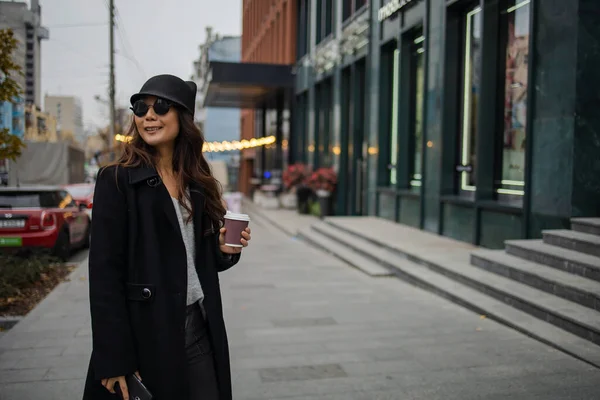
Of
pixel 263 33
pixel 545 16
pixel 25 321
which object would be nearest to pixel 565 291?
pixel 545 16

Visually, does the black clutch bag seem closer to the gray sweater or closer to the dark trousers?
the dark trousers

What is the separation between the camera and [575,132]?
7988 millimetres

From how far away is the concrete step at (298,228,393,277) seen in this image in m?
9.80

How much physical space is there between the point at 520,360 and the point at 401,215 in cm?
889

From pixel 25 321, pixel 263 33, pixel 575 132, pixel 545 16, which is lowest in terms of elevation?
pixel 25 321

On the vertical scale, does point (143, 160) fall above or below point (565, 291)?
above

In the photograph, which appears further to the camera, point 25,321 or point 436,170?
point 436,170

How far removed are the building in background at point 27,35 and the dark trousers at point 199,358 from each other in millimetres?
6961

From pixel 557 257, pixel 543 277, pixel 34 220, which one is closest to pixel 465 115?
pixel 557 257

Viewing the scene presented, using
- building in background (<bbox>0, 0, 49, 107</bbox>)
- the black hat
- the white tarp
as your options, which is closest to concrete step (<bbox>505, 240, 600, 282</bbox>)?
the black hat

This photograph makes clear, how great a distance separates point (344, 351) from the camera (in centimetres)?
555

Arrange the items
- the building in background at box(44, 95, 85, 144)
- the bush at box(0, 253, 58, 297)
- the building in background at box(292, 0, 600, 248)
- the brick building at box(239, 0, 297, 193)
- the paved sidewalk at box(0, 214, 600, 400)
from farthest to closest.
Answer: the building in background at box(44, 95, 85, 144) → the brick building at box(239, 0, 297, 193) → the building in background at box(292, 0, 600, 248) → the bush at box(0, 253, 58, 297) → the paved sidewalk at box(0, 214, 600, 400)

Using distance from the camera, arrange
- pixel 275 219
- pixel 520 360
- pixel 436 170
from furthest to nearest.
→ 1. pixel 275 219
2. pixel 436 170
3. pixel 520 360

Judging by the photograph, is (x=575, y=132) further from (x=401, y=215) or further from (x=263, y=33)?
(x=263, y=33)
